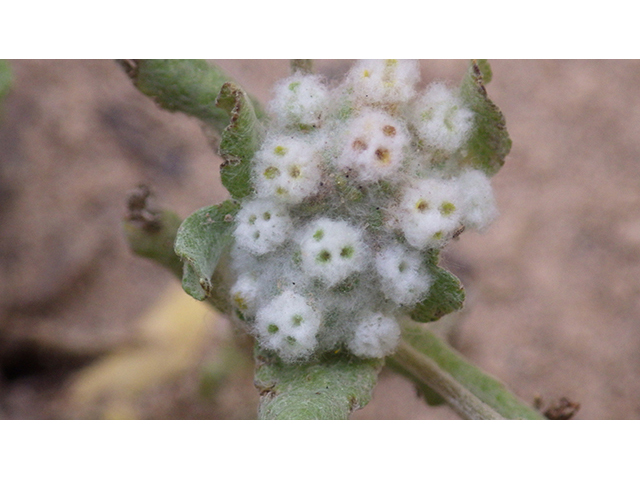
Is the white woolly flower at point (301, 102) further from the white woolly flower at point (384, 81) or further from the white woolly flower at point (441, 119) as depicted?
the white woolly flower at point (441, 119)

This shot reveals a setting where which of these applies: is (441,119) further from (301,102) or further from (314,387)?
(314,387)

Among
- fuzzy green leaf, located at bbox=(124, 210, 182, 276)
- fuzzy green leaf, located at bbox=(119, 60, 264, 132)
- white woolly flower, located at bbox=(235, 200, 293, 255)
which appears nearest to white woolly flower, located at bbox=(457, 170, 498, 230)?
white woolly flower, located at bbox=(235, 200, 293, 255)

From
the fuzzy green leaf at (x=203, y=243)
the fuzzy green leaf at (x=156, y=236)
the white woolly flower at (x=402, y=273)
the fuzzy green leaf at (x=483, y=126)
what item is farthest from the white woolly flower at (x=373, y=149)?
the fuzzy green leaf at (x=156, y=236)

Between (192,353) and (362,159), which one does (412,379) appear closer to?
(362,159)

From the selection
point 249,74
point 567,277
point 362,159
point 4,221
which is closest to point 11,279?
point 4,221

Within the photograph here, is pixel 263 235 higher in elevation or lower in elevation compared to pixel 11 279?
higher

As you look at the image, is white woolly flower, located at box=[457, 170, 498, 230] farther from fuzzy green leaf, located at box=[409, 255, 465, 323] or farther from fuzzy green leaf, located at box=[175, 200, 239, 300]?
fuzzy green leaf, located at box=[175, 200, 239, 300]
